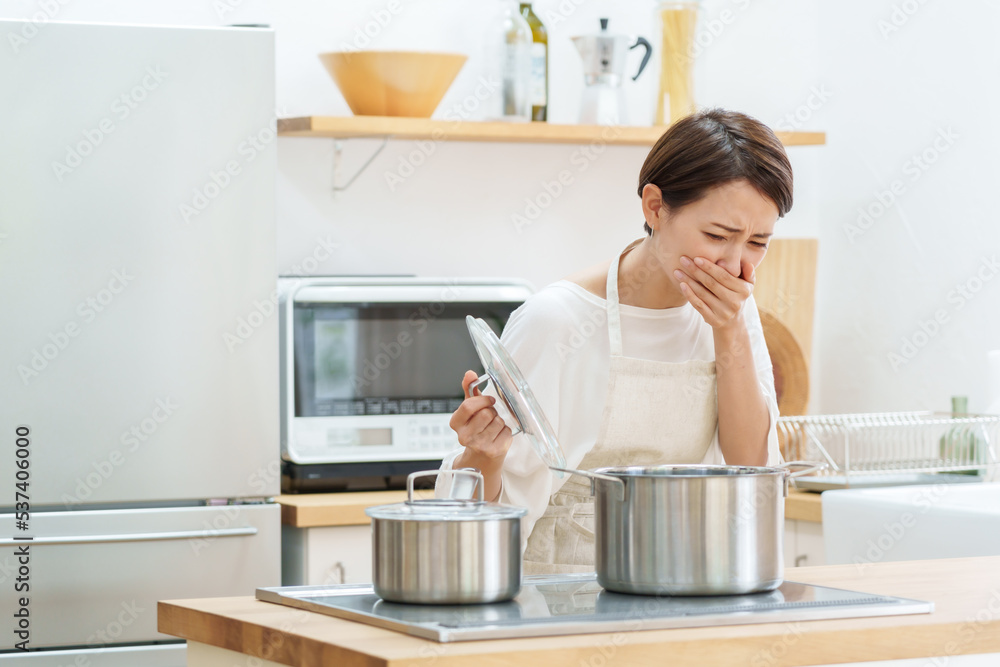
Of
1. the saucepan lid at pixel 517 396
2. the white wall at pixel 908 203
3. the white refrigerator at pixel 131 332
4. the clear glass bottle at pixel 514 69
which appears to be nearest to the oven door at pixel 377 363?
the white refrigerator at pixel 131 332

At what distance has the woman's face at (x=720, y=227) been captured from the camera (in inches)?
55.9

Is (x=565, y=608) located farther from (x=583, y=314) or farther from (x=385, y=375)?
(x=385, y=375)

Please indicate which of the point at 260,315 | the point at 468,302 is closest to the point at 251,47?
the point at 260,315

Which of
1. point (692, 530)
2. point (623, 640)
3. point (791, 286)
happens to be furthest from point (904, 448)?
point (623, 640)

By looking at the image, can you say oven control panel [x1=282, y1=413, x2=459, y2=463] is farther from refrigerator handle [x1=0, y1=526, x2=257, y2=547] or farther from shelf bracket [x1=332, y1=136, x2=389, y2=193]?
shelf bracket [x1=332, y1=136, x2=389, y2=193]

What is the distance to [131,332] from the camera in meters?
2.12

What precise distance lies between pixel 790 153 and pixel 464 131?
37.4 inches

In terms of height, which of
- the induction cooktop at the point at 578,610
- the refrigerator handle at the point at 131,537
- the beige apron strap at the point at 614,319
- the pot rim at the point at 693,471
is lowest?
the refrigerator handle at the point at 131,537

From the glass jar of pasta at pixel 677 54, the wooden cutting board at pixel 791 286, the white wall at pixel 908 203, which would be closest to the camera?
the white wall at pixel 908 203

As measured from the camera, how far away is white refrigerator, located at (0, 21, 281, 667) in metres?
2.08

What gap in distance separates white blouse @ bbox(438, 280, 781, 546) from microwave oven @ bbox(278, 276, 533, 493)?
785 mm

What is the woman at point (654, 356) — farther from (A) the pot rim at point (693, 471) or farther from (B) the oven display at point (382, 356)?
(B) the oven display at point (382, 356)

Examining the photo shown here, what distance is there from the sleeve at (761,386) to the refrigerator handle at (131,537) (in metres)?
0.90

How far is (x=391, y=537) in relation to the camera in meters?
1.05
